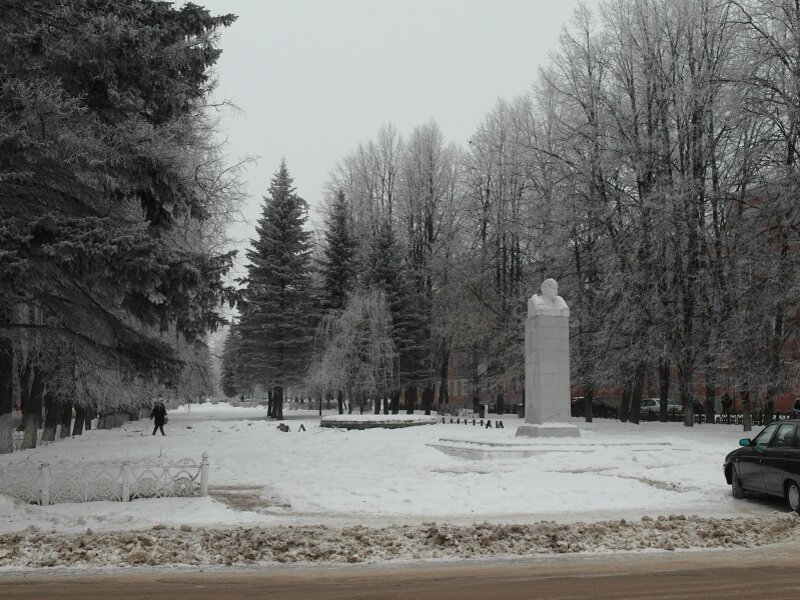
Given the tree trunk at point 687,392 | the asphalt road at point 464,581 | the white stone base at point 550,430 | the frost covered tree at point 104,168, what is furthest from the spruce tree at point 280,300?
the asphalt road at point 464,581

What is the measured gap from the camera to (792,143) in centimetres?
2827

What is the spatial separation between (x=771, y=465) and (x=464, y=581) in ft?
26.0

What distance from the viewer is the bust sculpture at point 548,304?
84.4 ft

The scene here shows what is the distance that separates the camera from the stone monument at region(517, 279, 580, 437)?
82.7 feet


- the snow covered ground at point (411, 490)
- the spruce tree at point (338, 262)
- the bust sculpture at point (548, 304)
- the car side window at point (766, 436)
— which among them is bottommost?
the snow covered ground at point (411, 490)

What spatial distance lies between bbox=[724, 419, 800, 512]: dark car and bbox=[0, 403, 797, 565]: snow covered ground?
346 mm

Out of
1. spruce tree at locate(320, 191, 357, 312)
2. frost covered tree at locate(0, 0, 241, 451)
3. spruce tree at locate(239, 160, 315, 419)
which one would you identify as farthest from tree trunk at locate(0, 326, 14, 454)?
spruce tree at locate(320, 191, 357, 312)

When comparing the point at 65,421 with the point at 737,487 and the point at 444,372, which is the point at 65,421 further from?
the point at 737,487

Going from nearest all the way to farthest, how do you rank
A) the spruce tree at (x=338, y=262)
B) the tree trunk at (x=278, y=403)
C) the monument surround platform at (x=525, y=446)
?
1. the monument surround platform at (x=525, y=446)
2. the tree trunk at (x=278, y=403)
3. the spruce tree at (x=338, y=262)

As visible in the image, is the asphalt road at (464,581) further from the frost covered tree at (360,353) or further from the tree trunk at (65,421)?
the frost covered tree at (360,353)

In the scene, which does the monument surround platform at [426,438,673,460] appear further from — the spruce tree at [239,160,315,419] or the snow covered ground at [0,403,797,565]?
the spruce tree at [239,160,315,419]

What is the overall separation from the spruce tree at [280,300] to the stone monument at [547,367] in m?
26.7

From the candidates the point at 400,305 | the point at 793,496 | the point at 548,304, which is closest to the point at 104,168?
the point at 793,496

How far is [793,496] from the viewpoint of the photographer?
41.5ft
